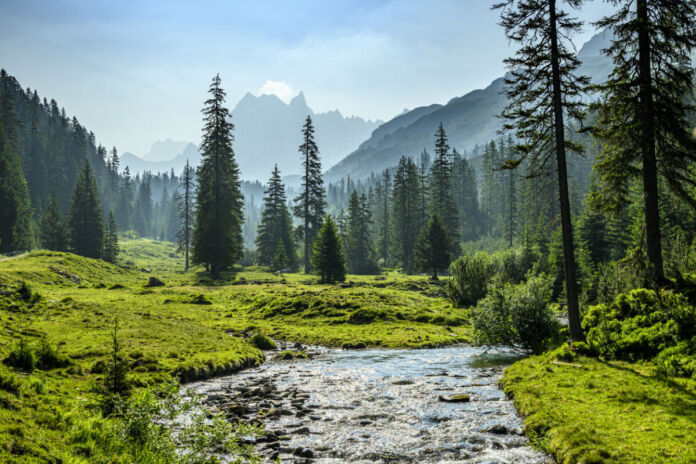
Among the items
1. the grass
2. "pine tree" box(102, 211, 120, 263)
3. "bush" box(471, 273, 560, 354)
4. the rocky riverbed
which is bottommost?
the rocky riverbed

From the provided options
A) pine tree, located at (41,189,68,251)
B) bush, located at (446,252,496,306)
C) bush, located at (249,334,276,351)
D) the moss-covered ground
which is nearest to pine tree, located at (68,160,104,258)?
pine tree, located at (41,189,68,251)

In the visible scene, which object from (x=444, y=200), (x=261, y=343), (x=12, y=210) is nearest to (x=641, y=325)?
(x=261, y=343)

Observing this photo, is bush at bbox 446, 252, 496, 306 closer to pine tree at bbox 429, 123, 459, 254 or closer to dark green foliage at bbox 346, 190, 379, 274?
dark green foliage at bbox 346, 190, 379, 274

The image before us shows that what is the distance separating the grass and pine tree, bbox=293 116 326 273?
59704 millimetres

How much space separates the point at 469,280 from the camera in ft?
137

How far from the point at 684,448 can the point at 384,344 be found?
1953 centimetres

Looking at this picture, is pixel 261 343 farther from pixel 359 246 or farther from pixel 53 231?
pixel 53 231

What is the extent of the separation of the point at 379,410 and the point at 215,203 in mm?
51908

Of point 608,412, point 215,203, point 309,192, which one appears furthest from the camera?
point 309,192

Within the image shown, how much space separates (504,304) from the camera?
72.2 feet

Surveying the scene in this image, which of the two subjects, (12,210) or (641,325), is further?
(12,210)

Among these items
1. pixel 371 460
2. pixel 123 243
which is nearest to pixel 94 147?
pixel 123 243

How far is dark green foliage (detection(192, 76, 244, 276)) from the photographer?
2333 inches

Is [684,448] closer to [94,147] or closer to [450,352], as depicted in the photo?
[450,352]
